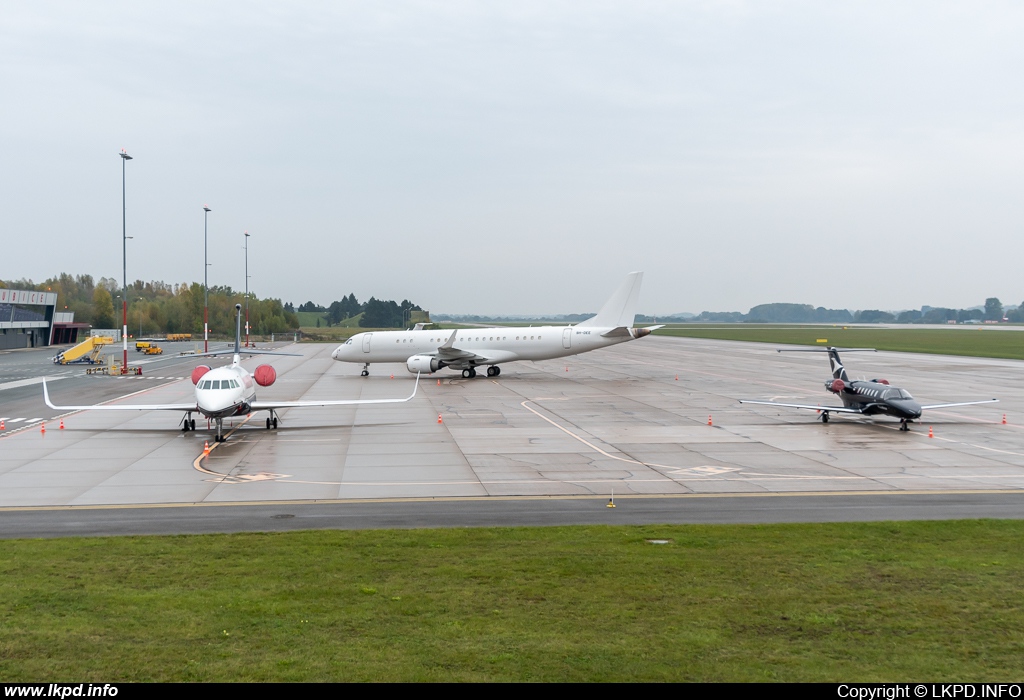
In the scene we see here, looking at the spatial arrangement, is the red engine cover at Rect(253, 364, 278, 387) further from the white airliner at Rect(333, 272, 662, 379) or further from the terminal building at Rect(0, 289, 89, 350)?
the terminal building at Rect(0, 289, 89, 350)

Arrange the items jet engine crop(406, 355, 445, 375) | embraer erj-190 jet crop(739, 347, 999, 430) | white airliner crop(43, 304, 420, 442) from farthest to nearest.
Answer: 1. jet engine crop(406, 355, 445, 375)
2. embraer erj-190 jet crop(739, 347, 999, 430)
3. white airliner crop(43, 304, 420, 442)

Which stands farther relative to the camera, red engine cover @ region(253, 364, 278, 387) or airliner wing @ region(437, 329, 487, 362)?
airliner wing @ region(437, 329, 487, 362)

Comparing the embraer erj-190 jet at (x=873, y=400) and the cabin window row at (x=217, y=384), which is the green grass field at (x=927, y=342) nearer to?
the embraer erj-190 jet at (x=873, y=400)

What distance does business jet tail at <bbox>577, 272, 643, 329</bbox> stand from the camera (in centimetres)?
6084

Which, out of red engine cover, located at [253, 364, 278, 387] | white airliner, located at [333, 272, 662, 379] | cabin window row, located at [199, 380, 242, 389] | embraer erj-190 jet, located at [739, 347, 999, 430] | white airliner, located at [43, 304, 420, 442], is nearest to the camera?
white airliner, located at [43, 304, 420, 442]

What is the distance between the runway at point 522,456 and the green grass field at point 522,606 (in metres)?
2.35

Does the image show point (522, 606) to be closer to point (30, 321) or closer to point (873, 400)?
point (873, 400)

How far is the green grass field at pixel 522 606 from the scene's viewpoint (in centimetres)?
1091

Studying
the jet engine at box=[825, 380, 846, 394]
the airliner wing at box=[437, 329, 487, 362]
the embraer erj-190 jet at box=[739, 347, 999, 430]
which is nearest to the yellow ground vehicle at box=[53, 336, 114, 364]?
the airliner wing at box=[437, 329, 487, 362]

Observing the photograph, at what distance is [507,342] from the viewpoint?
6228cm

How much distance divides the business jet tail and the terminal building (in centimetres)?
8684

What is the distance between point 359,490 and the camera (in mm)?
23000

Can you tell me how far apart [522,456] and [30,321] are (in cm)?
11439

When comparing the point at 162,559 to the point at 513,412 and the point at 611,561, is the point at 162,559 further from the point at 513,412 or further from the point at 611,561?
the point at 513,412
